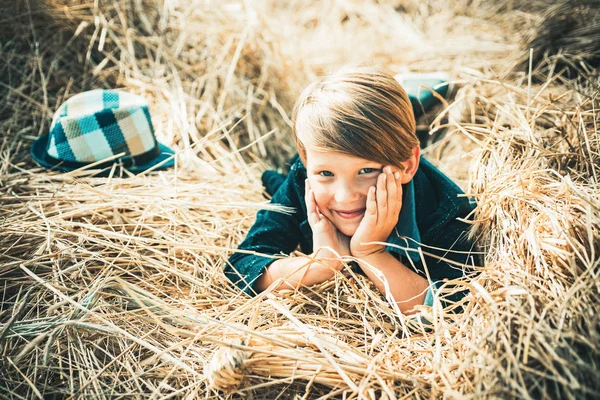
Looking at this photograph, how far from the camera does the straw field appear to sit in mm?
1368

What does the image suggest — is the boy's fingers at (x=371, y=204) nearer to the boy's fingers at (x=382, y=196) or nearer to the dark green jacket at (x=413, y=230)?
the boy's fingers at (x=382, y=196)

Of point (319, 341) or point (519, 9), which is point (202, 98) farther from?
point (519, 9)

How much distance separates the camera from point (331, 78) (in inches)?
69.9

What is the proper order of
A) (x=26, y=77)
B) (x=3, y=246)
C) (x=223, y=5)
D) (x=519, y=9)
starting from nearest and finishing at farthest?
(x=3, y=246) < (x=26, y=77) < (x=223, y=5) < (x=519, y=9)

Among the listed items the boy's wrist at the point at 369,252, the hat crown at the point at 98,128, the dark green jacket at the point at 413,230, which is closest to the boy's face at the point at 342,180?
the boy's wrist at the point at 369,252

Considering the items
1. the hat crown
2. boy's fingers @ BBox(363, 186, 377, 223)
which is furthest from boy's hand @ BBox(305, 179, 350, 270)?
the hat crown

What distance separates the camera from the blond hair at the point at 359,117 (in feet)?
5.39

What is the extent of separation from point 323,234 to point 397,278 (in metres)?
0.34

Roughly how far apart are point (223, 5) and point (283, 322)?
2865 mm

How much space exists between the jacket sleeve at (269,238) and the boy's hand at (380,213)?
0.38 m

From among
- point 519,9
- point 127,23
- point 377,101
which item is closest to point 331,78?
point 377,101

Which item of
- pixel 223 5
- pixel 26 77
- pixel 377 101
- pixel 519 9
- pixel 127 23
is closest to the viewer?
pixel 377 101

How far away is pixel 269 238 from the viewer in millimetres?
2039

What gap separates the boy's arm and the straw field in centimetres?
8
